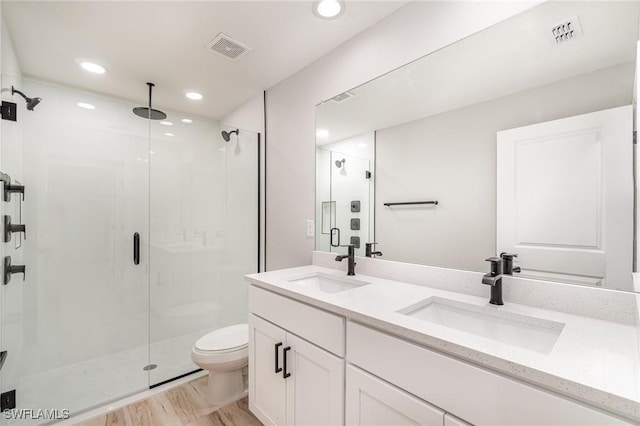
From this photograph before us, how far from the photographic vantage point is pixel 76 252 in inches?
89.1

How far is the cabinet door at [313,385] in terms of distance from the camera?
44.4 inches

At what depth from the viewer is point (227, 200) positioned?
2670 mm

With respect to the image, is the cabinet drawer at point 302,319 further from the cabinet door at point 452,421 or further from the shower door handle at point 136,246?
the shower door handle at point 136,246

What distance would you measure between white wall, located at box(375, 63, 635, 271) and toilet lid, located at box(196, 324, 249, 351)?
47.4 inches

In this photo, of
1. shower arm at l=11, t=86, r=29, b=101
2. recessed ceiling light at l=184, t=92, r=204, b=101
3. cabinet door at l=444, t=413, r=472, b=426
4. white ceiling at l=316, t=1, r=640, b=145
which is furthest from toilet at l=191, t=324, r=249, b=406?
recessed ceiling light at l=184, t=92, r=204, b=101

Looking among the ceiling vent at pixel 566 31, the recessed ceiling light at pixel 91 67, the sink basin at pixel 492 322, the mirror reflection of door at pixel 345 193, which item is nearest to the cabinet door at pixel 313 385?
the sink basin at pixel 492 322

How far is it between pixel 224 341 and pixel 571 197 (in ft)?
6.86

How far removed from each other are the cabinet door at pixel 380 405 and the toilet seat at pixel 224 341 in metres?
1.08

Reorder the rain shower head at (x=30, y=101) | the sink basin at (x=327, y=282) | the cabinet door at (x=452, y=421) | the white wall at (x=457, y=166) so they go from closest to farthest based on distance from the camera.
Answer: the cabinet door at (x=452, y=421)
the white wall at (x=457, y=166)
the sink basin at (x=327, y=282)
the rain shower head at (x=30, y=101)

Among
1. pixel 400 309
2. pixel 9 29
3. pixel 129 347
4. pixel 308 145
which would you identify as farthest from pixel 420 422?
pixel 9 29

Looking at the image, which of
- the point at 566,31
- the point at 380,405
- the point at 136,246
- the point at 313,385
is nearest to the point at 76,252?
the point at 136,246

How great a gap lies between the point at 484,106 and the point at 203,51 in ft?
6.02

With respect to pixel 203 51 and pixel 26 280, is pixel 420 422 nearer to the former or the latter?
pixel 203 51

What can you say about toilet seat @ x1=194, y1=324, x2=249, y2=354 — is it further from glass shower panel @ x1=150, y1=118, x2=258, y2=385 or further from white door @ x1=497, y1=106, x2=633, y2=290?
white door @ x1=497, y1=106, x2=633, y2=290
